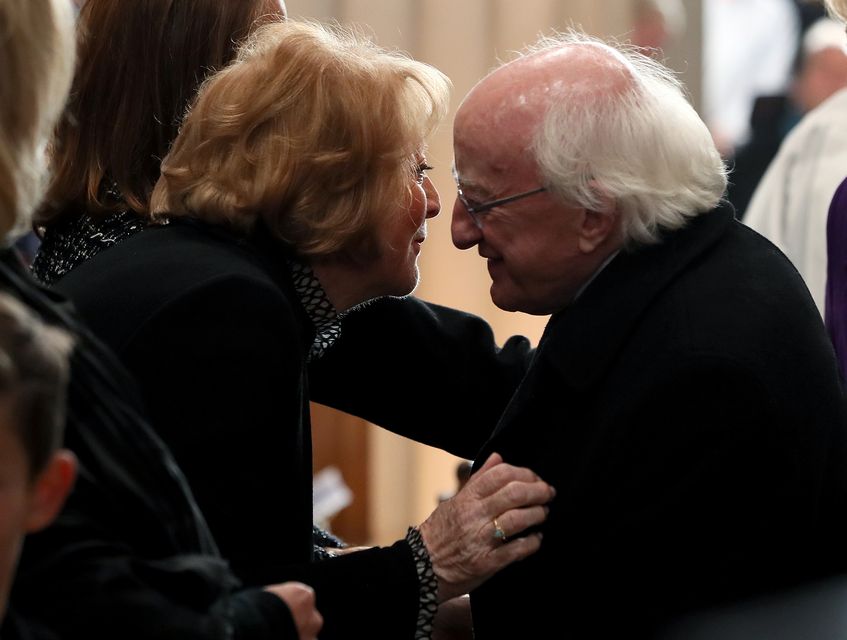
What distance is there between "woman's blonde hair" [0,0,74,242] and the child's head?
15 cm

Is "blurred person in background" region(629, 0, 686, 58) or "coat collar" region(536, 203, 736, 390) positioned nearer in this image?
"coat collar" region(536, 203, 736, 390)

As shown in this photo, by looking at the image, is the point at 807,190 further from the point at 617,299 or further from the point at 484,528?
the point at 484,528

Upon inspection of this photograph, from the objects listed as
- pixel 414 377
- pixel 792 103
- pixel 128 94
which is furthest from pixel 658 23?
pixel 128 94

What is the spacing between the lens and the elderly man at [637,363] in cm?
187

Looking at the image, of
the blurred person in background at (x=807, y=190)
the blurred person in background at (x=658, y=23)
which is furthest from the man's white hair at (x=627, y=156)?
the blurred person in background at (x=658, y=23)

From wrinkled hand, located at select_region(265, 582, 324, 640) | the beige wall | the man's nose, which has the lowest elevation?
the beige wall

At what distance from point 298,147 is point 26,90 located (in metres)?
0.80

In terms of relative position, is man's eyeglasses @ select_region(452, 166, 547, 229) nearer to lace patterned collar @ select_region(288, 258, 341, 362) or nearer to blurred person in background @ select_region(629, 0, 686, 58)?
lace patterned collar @ select_region(288, 258, 341, 362)

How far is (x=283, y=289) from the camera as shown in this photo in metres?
2.02

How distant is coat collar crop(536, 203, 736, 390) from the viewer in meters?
1.95

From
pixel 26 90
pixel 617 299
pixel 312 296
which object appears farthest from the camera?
pixel 312 296

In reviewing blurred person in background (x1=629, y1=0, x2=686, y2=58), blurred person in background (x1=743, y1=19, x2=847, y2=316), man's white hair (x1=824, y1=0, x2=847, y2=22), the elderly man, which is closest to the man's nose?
the elderly man

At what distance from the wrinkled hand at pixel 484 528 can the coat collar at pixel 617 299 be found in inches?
6.9

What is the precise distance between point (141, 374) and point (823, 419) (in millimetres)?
968
